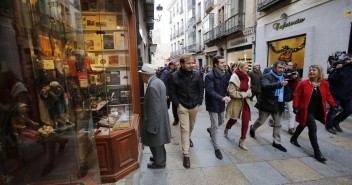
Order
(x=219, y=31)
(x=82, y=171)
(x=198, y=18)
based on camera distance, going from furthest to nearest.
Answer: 1. (x=198, y=18)
2. (x=219, y=31)
3. (x=82, y=171)

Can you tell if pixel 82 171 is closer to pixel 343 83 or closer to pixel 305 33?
pixel 343 83

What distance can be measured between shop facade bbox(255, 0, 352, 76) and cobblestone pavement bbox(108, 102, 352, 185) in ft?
13.6

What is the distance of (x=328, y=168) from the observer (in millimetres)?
3314

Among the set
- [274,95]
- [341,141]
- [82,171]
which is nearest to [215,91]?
[274,95]

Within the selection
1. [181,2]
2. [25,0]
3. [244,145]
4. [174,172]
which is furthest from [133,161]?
[181,2]

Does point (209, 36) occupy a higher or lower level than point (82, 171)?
higher

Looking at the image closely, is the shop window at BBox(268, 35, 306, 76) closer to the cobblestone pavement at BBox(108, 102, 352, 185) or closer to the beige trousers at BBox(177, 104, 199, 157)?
the cobblestone pavement at BBox(108, 102, 352, 185)

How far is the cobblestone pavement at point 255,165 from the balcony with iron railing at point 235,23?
35.9ft

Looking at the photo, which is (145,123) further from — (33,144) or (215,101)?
(33,144)

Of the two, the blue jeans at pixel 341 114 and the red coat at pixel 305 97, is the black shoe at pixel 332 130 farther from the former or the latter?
the red coat at pixel 305 97

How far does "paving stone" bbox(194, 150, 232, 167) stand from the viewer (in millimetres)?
3561

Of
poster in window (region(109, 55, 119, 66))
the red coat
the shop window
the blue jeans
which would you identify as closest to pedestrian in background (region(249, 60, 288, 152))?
the red coat

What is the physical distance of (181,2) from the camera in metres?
32.4

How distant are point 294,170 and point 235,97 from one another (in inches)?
63.3
